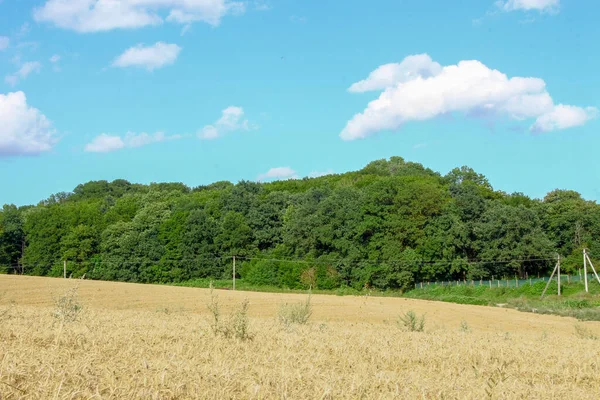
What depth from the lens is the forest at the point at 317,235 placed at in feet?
225

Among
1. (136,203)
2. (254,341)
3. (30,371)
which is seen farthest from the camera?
(136,203)

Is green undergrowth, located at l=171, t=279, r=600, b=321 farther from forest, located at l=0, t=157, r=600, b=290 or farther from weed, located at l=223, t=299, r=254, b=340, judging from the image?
weed, located at l=223, t=299, r=254, b=340

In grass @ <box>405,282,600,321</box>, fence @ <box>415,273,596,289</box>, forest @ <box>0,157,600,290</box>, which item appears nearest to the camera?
grass @ <box>405,282,600,321</box>

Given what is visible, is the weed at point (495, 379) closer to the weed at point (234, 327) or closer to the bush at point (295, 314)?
the weed at point (234, 327)

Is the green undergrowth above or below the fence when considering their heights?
below

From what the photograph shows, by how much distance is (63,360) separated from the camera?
4566 millimetres

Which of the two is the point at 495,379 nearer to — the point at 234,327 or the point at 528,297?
the point at 234,327

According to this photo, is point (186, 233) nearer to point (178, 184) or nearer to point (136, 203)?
point (136, 203)

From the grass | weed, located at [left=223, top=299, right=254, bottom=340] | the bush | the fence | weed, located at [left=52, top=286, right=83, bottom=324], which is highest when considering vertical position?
weed, located at [left=52, top=286, right=83, bottom=324]

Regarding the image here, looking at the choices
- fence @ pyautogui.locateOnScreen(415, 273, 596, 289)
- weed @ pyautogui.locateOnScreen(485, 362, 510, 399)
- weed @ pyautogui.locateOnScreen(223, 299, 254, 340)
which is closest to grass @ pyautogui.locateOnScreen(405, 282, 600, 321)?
fence @ pyautogui.locateOnScreen(415, 273, 596, 289)

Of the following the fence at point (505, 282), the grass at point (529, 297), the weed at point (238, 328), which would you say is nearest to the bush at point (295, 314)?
the weed at point (238, 328)

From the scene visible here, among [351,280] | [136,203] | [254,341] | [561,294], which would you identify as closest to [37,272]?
[136,203]

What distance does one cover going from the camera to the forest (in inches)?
2697

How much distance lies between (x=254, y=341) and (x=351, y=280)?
209 ft
